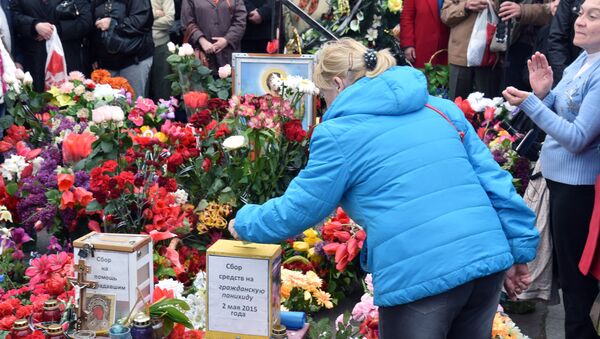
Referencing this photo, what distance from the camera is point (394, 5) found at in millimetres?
7188

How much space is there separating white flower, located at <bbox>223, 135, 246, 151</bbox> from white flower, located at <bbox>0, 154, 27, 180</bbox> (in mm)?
1004

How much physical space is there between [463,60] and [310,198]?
4172 millimetres

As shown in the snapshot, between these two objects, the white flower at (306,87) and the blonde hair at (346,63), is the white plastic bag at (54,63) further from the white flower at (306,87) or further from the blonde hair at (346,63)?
the blonde hair at (346,63)

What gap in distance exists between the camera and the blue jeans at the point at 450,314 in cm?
249

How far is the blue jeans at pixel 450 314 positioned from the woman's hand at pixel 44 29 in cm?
508

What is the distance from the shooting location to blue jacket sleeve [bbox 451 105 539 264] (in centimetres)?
264

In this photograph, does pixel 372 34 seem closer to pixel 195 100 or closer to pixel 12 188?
pixel 195 100

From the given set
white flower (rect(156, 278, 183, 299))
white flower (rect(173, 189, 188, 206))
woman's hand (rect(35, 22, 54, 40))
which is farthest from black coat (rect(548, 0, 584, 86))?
woman's hand (rect(35, 22, 54, 40))

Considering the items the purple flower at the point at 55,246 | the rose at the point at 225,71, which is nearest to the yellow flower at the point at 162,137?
the purple flower at the point at 55,246

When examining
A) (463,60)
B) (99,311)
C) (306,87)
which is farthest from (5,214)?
(463,60)

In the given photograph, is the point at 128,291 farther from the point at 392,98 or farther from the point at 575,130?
the point at 575,130

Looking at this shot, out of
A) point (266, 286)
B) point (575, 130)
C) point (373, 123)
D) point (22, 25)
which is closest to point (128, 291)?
point (266, 286)

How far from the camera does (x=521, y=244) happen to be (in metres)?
2.65

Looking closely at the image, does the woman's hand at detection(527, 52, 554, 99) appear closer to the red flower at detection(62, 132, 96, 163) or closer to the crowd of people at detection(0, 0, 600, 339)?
the crowd of people at detection(0, 0, 600, 339)
